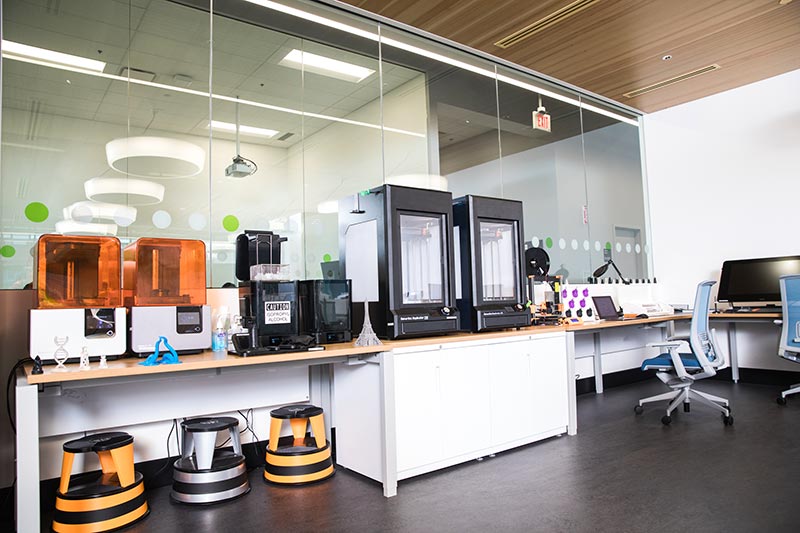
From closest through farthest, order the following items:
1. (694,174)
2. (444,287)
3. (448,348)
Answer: (448,348) → (444,287) → (694,174)

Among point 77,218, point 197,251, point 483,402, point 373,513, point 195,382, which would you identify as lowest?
point 373,513

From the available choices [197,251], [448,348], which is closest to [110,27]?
[197,251]

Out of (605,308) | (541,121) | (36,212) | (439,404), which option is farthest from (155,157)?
(605,308)

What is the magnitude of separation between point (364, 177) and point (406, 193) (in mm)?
1231

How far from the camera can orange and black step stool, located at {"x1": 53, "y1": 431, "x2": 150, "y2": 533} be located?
93.5 inches

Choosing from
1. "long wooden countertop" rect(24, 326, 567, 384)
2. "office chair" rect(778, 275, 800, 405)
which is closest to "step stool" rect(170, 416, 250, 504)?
"long wooden countertop" rect(24, 326, 567, 384)

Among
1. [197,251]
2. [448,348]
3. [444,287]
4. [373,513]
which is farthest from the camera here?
[444,287]

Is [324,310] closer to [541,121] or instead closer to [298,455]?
[298,455]

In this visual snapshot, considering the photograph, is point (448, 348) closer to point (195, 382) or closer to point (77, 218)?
point (195, 382)

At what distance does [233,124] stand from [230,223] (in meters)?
0.68

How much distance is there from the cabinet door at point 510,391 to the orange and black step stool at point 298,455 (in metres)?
1.07

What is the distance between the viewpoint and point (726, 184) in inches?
241

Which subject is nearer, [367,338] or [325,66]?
[367,338]

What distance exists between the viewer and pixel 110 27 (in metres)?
3.33
